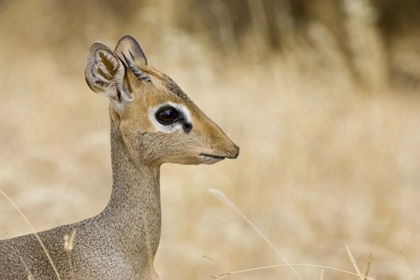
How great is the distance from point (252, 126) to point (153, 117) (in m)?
4.06

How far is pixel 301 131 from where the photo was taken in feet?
18.9

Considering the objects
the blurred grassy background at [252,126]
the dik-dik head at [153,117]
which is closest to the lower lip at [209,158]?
the dik-dik head at [153,117]

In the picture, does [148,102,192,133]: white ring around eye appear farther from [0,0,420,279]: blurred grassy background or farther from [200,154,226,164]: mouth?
[0,0,420,279]: blurred grassy background

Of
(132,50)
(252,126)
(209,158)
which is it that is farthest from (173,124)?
(252,126)

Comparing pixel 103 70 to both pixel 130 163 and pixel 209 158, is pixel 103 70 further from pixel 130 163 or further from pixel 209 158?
pixel 209 158

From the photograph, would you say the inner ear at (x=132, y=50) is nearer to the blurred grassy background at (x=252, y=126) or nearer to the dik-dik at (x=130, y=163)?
the dik-dik at (x=130, y=163)

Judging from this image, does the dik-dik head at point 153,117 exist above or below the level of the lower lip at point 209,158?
above

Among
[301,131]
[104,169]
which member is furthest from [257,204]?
[104,169]

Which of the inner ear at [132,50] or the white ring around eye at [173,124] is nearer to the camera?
the white ring around eye at [173,124]

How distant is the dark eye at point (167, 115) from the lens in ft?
7.61

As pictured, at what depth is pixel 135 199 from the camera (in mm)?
2387

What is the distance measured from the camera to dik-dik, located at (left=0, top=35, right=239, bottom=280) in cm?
230

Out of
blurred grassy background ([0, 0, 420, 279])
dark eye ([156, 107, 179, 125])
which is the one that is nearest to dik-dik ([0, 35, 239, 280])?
dark eye ([156, 107, 179, 125])

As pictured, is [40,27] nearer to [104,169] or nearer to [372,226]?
[104,169]
